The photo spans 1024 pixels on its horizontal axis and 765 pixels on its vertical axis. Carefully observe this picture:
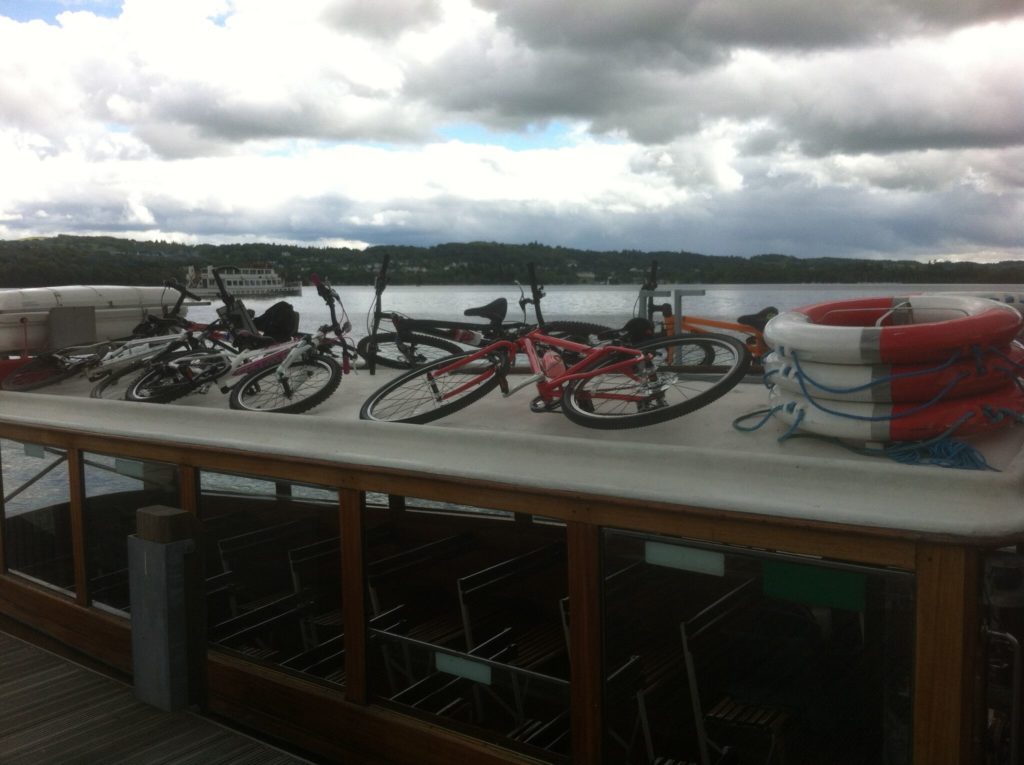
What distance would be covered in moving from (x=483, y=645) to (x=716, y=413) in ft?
4.12

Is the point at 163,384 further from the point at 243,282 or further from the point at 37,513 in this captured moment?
the point at 243,282

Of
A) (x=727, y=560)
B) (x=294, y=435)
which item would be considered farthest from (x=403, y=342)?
(x=727, y=560)

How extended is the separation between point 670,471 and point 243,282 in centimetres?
479

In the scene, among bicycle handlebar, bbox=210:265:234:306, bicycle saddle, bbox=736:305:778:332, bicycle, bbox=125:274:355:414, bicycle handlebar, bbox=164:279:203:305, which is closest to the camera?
bicycle, bbox=125:274:355:414

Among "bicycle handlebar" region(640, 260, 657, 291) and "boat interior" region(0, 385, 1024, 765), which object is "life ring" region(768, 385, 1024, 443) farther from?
"bicycle handlebar" region(640, 260, 657, 291)

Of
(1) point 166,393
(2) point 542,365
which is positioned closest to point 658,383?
(2) point 542,365

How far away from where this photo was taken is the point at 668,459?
2756 mm

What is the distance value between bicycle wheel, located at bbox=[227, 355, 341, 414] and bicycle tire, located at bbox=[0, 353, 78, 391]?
2.05m

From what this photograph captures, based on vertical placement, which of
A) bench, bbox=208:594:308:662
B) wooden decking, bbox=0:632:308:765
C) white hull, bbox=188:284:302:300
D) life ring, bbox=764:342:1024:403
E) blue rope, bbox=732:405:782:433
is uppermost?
white hull, bbox=188:284:302:300

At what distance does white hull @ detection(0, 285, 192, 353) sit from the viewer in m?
6.44

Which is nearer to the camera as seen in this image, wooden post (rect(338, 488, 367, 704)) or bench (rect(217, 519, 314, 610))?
wooden post (rect(338, 488, 367, 704))

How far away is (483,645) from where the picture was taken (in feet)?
11.8

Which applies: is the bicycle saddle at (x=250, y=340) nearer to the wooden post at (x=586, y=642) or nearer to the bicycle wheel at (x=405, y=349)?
the bicycle wheel at (x=405, y=349)

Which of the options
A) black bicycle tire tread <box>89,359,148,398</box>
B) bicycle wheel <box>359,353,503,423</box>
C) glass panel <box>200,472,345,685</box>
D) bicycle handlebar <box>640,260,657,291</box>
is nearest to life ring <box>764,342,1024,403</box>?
bicycle wheel <box>359,353,503,423</box>
